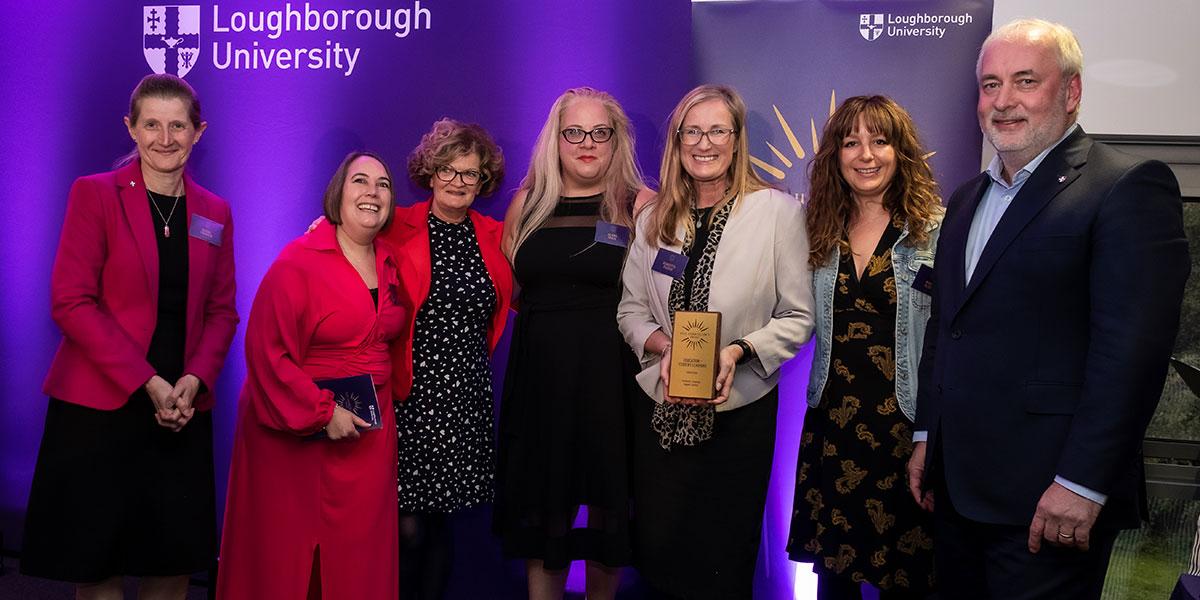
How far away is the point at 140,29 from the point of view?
4191 millimetres

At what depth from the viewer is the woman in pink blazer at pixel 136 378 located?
2.90 metres

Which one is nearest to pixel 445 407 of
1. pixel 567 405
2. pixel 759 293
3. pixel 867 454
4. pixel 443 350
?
pixel 443 350

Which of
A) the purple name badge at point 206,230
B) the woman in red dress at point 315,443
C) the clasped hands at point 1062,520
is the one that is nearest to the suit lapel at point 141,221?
the purple name badge at point 206,230

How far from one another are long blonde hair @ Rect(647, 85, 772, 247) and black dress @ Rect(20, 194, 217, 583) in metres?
1.76

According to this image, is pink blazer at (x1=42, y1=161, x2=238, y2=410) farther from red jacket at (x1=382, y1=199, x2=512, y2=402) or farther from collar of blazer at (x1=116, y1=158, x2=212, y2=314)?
red jacket at (x1=382, y1=199, x2=512, y2=402)

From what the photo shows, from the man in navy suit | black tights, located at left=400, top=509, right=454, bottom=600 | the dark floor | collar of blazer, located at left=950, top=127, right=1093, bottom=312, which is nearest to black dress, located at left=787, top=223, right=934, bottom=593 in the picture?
the man in navy suit

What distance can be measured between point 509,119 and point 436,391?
4.81 ft

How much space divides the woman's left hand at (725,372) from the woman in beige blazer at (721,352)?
0.03m

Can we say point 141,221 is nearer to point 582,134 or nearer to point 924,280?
point 582,134

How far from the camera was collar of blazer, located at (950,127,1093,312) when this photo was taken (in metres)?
1.96

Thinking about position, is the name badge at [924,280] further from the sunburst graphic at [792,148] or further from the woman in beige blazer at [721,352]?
the sunburst graphic at [792,148]

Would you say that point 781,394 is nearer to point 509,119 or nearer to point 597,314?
point 597,314

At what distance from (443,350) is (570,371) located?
0.47 m

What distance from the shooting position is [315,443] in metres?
2.87
